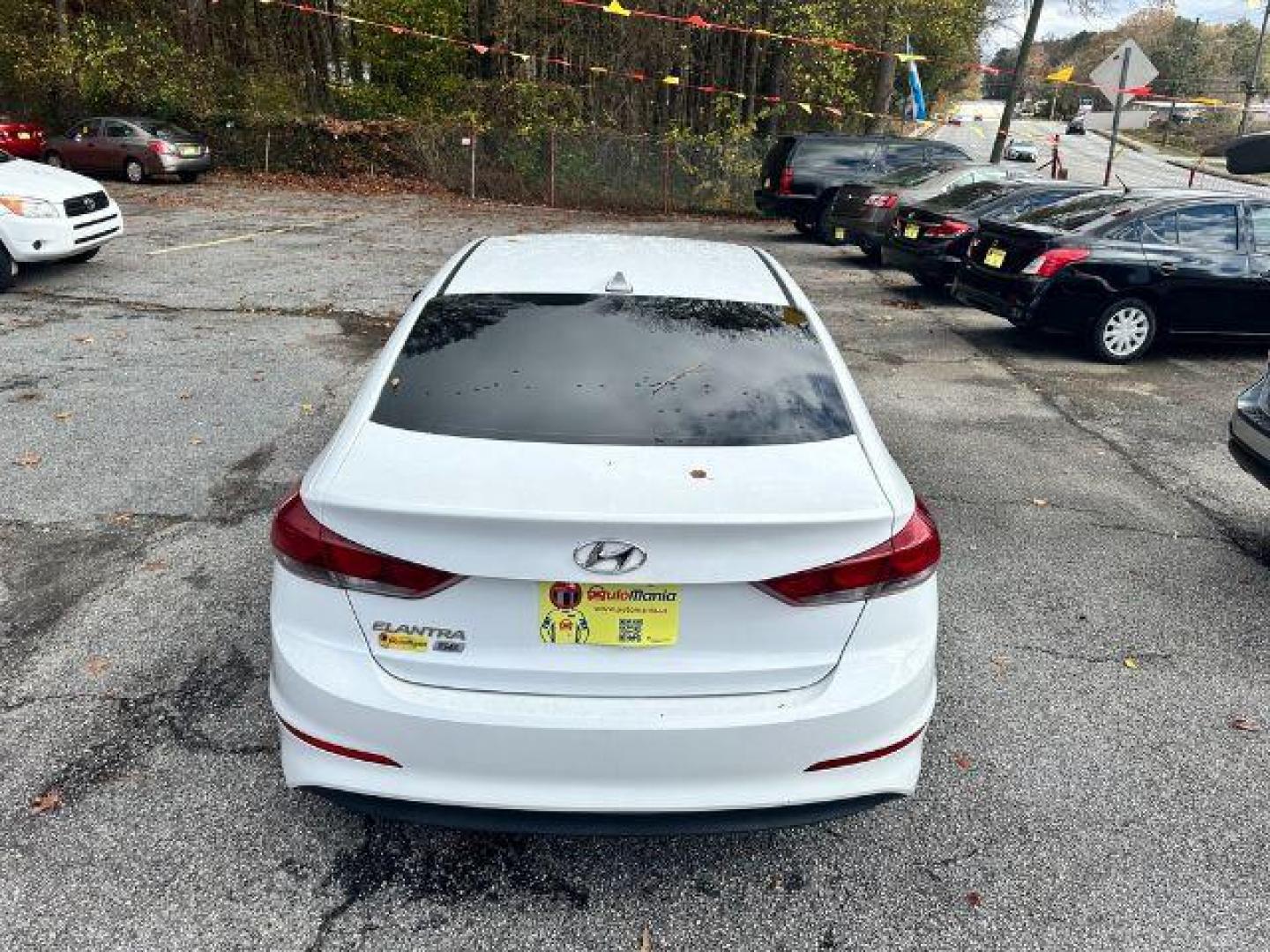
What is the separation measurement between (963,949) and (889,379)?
6294 millimetres

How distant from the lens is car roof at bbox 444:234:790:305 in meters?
3.28

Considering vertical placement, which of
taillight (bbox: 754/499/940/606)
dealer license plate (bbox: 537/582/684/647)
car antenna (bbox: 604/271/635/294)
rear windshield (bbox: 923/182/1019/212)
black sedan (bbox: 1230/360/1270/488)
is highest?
car antenna (bbox: 604/271/635/294)

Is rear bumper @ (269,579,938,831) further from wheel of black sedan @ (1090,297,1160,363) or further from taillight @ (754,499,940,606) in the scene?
wheel of black sedan @ (1090,297,1160,363)

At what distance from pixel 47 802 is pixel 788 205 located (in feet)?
51.6

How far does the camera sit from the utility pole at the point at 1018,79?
71.5ft

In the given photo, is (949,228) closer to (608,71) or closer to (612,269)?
(612,269)

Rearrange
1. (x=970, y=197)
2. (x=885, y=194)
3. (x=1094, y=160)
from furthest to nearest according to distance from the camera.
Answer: (x=1094, y=160) < (x=885, y=194) < (x=970, y=197)

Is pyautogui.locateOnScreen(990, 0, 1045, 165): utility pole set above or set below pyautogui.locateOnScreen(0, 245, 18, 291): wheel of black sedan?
above

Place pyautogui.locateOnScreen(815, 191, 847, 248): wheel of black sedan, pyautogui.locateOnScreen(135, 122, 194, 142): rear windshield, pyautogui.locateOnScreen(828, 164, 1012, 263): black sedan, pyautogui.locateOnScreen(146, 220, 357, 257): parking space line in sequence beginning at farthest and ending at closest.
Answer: pyautogui.locateOnScreen(135, 122, 194, 142): rear windshield, pyautogui.locateOnScreen(815, 191, 847, 248): wheel of black sedan, pyautogui.locateOnScreen(828, 164, 1012, 263): black sedan, pyautogui.locateOnScreen(146, 220, 357, 257): parking space line

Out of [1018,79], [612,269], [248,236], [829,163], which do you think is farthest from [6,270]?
[1018,79]

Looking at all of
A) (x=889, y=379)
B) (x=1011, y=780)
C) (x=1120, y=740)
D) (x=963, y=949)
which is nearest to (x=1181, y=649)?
(x=1120, y=740)

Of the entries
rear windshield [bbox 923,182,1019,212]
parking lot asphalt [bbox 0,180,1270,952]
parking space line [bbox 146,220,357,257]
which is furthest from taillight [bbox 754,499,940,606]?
parking space line [bbox 146,220,357,257]

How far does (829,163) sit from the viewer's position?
16.6m

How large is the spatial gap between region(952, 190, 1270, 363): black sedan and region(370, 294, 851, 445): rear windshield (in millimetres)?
6490
